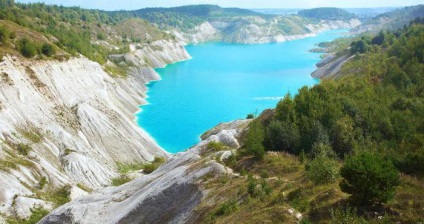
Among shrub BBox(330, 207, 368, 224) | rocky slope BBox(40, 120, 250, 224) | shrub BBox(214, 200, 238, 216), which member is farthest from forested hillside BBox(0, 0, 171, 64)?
shrub BBox(330, 207, 368, 224)

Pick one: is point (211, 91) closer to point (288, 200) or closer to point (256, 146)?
point (256, 146)

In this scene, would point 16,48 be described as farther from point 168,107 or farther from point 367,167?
point 367,167

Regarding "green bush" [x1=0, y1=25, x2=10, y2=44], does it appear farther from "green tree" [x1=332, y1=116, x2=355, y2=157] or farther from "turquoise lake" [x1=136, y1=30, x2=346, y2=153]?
"green tree" [x1=332, y1=116, x2=355, y2=157]

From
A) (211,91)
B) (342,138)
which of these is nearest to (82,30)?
(211,91)

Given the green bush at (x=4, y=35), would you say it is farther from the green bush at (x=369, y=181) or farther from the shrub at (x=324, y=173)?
the green bush at (x=369, y=181)

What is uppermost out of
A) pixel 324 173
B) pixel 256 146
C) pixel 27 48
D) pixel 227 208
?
pixel 27 48

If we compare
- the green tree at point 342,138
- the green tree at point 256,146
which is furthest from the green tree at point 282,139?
the green tree at point 342,138
